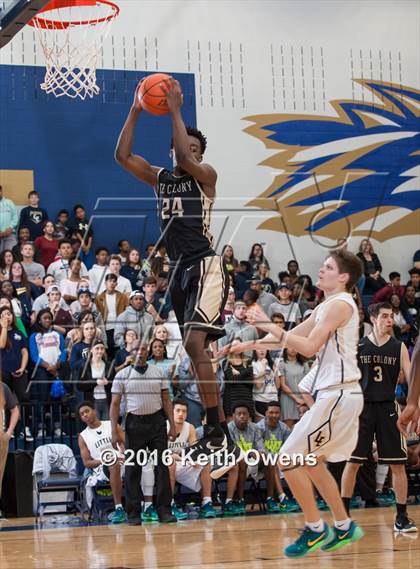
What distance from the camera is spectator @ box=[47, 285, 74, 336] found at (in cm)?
1331

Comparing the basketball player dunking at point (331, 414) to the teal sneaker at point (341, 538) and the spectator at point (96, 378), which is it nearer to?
the teal sneaker at point (341, 538)

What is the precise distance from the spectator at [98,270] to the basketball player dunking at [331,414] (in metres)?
8.00

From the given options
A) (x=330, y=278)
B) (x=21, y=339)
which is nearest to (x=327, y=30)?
(x=21, y=339)

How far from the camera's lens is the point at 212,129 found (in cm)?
1892

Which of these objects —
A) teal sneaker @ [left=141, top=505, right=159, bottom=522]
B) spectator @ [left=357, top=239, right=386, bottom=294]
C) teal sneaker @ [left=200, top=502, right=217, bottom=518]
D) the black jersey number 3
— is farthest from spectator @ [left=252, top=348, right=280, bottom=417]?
the black jersey number 3

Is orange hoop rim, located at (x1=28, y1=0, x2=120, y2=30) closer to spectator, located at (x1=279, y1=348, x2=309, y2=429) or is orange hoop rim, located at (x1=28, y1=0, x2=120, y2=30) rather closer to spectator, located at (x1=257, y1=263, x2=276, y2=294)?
spectator, located at (x1=279, y1=348, x2=309, y2=429)

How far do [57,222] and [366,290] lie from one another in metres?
5.89

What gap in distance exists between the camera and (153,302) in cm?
1380

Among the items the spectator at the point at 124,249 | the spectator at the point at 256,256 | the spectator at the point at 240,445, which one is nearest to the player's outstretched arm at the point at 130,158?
the spectator at the point at 240,445

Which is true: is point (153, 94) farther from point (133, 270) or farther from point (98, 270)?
point (133, 270)

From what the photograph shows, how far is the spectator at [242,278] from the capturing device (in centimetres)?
1576

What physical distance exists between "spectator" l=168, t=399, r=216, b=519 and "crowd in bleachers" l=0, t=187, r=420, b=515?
216 mm

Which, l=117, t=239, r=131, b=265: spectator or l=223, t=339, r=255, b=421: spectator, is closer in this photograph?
l=223, t=339, r=255, b=421: spectator

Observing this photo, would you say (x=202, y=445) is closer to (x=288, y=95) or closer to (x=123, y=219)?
(x=123, y=219)
